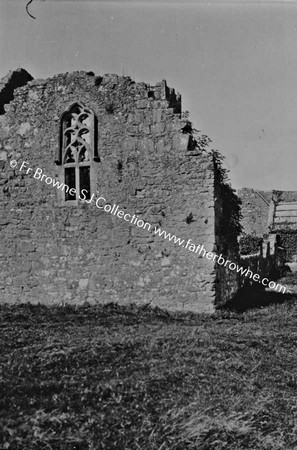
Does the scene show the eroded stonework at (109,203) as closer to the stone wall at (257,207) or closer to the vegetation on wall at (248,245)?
the vegetation on wall at (248,245)

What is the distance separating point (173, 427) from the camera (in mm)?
4539

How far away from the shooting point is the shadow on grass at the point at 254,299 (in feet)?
37.3

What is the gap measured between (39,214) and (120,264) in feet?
8.00

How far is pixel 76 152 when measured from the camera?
11680mm

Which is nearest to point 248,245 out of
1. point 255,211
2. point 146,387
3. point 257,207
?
point 255,211

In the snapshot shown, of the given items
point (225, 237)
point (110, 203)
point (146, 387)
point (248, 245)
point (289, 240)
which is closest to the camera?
point (146, 387)

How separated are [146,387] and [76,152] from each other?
748 centimetres

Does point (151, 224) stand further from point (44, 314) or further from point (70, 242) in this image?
point (44, 314)

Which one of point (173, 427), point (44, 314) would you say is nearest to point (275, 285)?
point (44, 314)

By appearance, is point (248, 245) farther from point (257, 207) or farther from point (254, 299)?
point (254, 299)

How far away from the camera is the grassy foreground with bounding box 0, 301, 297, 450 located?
4.35 m

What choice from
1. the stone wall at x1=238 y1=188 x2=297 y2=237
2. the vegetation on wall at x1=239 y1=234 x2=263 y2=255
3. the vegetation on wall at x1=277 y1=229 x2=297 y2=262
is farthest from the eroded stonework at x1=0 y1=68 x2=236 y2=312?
the stone wall at x1=238 y1=188 x2=297 y2=237

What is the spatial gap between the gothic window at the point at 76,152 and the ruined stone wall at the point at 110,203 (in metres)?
0.21

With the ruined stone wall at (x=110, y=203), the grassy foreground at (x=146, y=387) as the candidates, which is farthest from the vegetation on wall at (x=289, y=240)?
the grassy foreground at (x=146, y=387)
